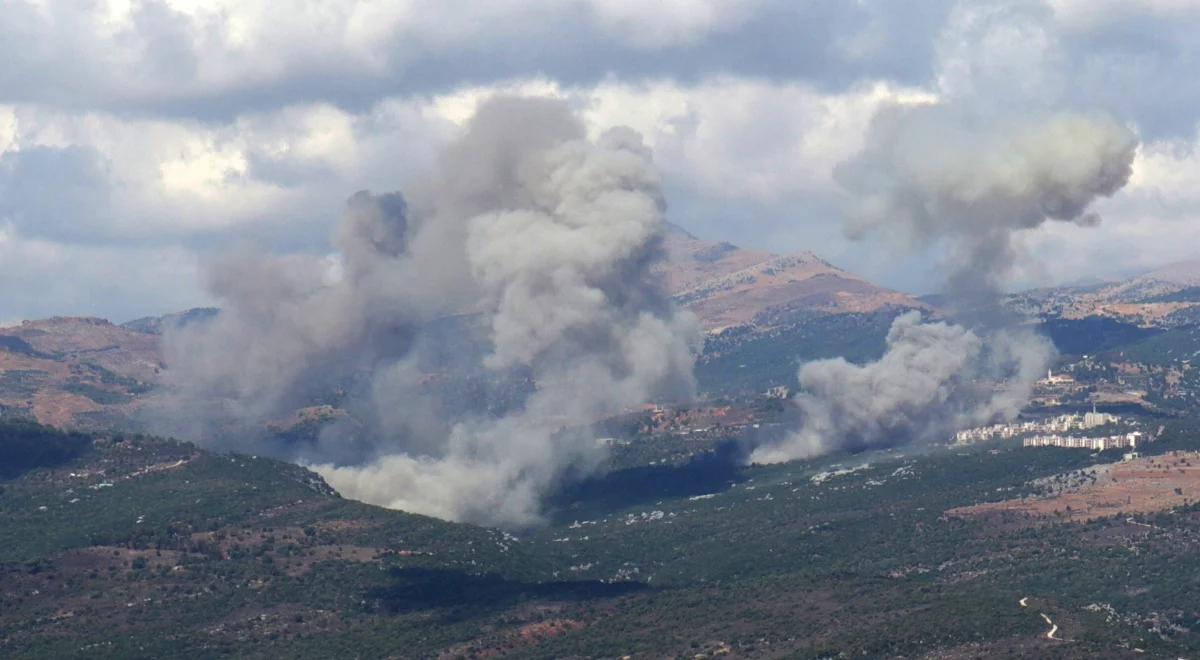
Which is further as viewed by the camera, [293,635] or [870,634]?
[293,635]

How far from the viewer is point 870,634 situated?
7352 inches

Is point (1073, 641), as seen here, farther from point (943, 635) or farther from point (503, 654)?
point (503, 654)

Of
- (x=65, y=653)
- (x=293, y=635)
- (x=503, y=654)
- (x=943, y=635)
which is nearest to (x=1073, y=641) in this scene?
(x=943, y=635)

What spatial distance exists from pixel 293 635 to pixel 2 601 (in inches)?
947

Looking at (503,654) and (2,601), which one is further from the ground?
(2,601)

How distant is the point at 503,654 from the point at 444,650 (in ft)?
16.5

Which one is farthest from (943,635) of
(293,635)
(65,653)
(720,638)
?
(65,653)

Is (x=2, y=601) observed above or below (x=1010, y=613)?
above

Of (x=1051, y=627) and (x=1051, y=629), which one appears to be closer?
(x=1051, y=629)

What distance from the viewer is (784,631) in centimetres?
19500

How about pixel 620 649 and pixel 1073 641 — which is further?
pixel 620 649

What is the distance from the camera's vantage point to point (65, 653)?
187 meters

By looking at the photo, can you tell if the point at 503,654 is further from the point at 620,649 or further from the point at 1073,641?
the point at 1073,641

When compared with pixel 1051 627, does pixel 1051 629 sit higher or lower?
lower
